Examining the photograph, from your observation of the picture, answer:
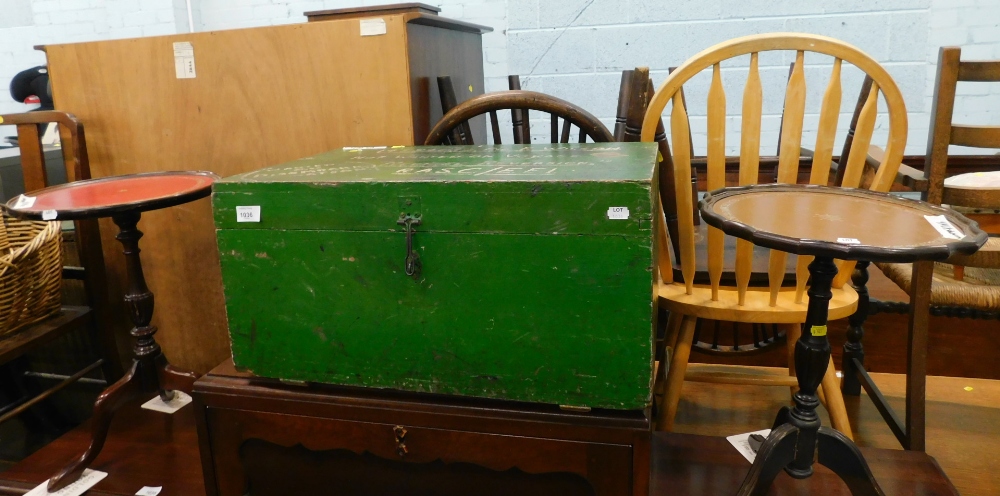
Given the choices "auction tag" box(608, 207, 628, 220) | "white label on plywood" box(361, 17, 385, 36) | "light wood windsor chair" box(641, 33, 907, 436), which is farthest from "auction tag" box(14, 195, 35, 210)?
"light wood windsor chair" box(641, 33, 907, 436)

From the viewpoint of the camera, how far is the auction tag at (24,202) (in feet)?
4.14

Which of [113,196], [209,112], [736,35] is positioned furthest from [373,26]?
[736,35]

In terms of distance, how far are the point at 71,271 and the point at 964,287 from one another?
2.26m

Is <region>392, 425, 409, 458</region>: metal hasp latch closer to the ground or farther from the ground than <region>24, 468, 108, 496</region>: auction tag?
farther from the ground

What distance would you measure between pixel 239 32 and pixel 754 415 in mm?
1624

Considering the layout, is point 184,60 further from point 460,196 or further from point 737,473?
point 737,473

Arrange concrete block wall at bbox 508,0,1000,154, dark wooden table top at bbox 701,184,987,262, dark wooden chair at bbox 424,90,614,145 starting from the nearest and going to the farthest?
dark wooden table top at bbox 701,184,987,262 < dark wooden chair at bbox 424,90,614,145 < concrete block wall at bbox 508,0,1000,154

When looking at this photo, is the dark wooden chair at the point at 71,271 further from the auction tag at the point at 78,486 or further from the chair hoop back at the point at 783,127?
the chair hoop back at the point at 783,127

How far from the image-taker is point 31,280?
1657mm

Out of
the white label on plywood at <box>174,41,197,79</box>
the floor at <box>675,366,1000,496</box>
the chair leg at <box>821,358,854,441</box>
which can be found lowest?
the floor at <box>675,366,1000,496</box>

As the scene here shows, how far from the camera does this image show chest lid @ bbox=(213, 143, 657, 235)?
920 millimetres

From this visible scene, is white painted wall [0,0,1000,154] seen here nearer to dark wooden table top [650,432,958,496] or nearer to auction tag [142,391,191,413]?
dark wooden table top [650,432,958,496]

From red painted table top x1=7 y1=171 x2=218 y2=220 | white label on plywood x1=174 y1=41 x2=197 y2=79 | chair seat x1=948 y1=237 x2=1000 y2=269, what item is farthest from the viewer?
white label on plywood x1=174 y1=41 x2=197 y2=79

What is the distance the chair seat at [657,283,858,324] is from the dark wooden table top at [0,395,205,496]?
1075 millimetres
